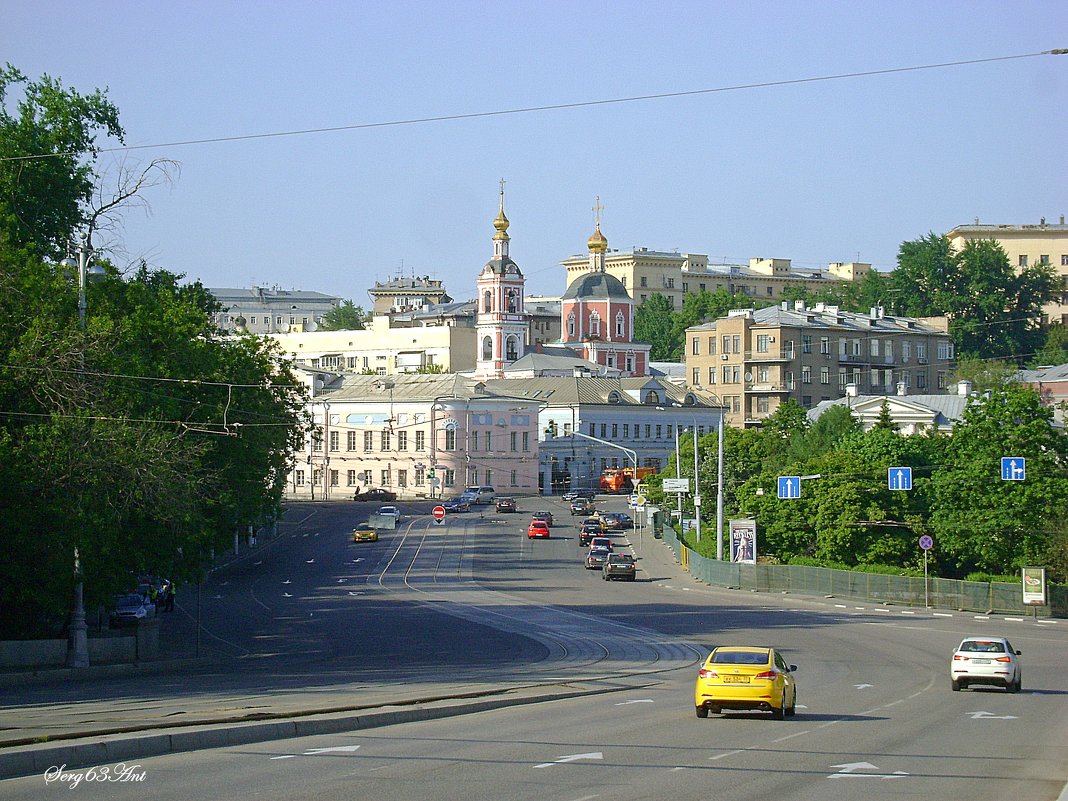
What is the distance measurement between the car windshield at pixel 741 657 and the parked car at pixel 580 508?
8781 centimetres

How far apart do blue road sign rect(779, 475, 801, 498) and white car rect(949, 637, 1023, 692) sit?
3381cm

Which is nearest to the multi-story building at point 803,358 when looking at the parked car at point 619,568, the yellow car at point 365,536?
the yellow car at point 365,536

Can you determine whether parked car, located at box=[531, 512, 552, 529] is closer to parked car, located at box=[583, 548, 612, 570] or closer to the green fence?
parked car, located at box=[583, 548, 612, 570]

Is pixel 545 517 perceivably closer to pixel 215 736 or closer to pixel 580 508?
pixel 580 508

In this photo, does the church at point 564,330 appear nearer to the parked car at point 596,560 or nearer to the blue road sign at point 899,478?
the parked car at point 596,560

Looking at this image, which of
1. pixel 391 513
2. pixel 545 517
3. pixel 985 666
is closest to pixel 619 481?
pixel 545 517

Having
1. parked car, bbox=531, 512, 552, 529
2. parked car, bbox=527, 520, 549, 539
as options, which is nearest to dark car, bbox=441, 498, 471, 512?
parked car, bbox=531, 512, 552, 529

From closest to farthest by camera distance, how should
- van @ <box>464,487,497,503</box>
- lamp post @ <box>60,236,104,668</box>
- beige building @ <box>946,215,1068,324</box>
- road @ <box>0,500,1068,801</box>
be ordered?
road @ <box>0,500,1068,801</box> → lamp post @ <box>60,236,104,668</box> → van @ <box>464,487,497,503</box> → beige building @ <box>946,215,1068,324</box>

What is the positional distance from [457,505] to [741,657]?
90389 millimetres

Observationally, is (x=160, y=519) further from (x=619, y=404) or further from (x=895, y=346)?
(x=895, y=346)

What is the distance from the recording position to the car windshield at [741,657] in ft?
81.8

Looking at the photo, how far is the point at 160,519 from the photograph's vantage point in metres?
37.8

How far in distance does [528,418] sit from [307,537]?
1733 inches

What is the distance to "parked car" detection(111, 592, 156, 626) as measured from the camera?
49.4 metres
